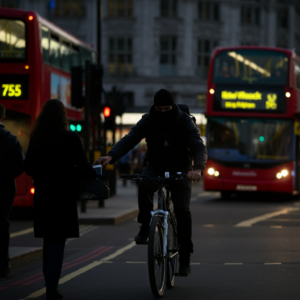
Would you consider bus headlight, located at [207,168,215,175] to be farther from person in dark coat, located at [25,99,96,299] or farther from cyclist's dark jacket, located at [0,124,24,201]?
person in dark coat, located at [25,99,96,299]

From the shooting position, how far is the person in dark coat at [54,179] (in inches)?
250

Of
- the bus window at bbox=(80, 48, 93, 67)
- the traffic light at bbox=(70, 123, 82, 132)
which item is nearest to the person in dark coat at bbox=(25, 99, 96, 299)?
the traffic light at bbox=(70, 123, 82, 132)

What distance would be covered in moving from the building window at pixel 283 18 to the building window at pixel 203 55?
706cm

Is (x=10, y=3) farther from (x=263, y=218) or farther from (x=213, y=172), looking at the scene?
(x=263, y=218)

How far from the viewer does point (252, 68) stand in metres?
20.0

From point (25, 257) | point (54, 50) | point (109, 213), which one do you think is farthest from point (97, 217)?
point (25, 257)

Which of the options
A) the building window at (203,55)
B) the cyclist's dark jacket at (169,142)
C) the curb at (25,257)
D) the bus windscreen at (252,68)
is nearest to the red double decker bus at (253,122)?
the bus windscreen at (252,68)

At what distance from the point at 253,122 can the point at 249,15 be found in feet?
132

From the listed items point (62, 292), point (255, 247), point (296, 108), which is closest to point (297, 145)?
point (296, 108)

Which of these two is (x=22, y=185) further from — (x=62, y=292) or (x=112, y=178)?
(x=62, y=292)

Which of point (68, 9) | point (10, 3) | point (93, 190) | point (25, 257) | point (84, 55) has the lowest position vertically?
point (25, 257)

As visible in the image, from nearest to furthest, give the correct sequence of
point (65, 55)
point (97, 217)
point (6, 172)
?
point (6, 172) < point (97, 217) < point (65, 55)

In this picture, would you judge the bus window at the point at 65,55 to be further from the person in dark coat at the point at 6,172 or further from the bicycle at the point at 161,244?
the bicycle at the point at 161,244

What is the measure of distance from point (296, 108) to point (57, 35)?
7.00 meters
